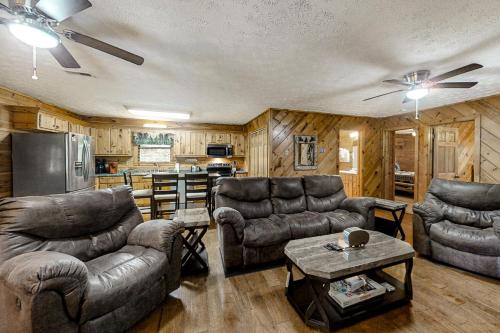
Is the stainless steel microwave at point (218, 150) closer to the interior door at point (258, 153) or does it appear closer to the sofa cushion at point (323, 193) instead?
the interior door at point (258, 153)

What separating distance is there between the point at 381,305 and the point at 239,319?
1.21 metres

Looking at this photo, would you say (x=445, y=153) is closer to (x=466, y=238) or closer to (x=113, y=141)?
(x=466, y=238)

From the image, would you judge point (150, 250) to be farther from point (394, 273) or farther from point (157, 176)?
point (394, 273)

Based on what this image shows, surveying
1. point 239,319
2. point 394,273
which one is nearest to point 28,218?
point 239,319

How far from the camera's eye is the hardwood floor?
1571 mm

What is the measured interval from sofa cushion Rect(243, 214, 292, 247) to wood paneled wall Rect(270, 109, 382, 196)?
7.37ft

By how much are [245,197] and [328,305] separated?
1572mm

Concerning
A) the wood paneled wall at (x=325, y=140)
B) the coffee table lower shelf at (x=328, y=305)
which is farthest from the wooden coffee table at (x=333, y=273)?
the wood paneled wall at (x=325, y=140)

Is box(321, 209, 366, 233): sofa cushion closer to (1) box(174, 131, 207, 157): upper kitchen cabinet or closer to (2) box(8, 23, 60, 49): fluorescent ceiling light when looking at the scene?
(2) box(8, 23, 60, 49): fluorescent ceiling light

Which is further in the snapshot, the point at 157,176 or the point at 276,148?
the point at 276,148

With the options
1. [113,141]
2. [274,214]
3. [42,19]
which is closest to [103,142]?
[113,141]

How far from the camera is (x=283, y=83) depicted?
9.93 ft

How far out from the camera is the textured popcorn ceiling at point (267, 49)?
1519 mm

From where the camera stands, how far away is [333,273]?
146 cm
